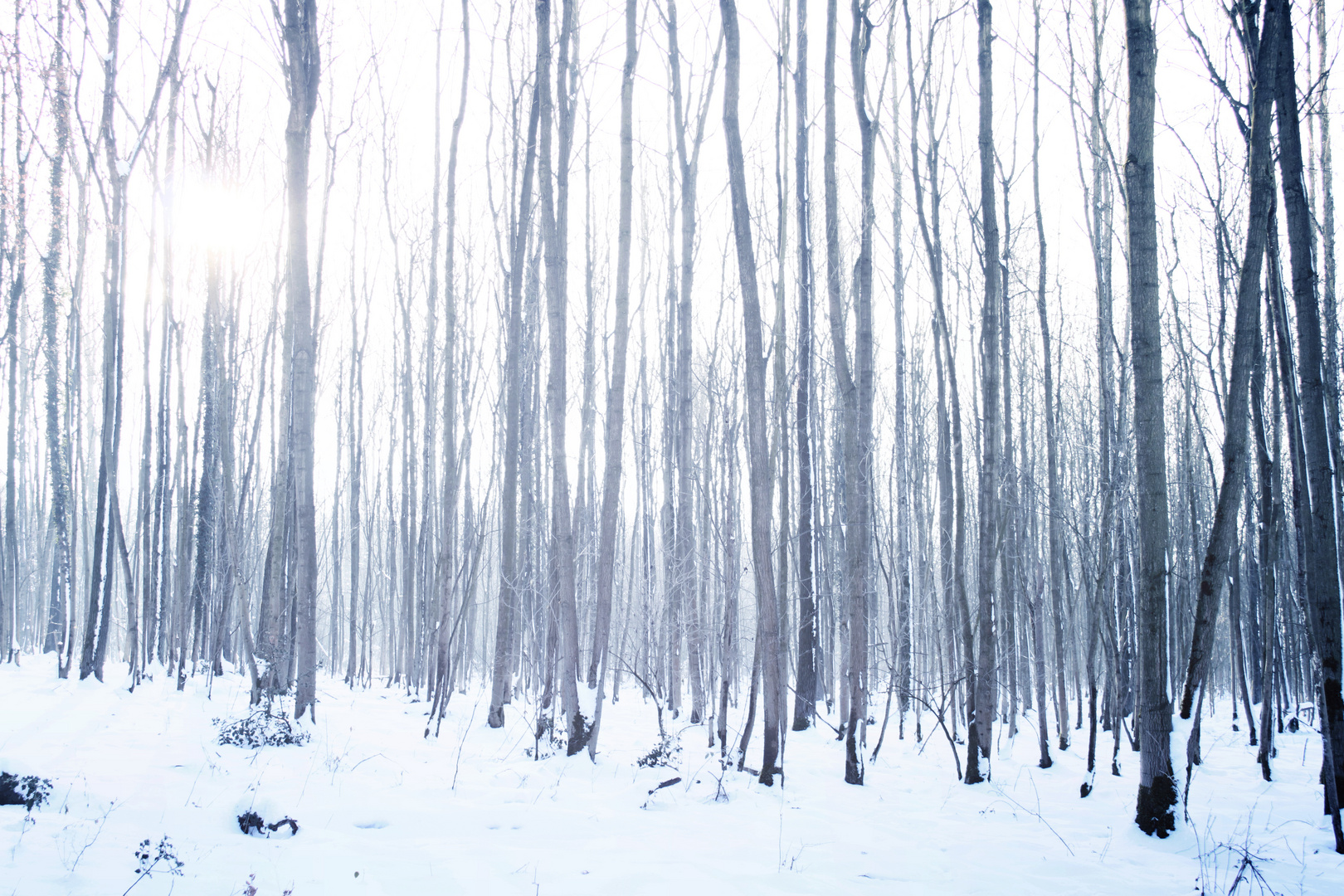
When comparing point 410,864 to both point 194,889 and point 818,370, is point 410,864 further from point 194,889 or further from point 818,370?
point 818,370

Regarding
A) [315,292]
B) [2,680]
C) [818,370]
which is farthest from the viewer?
[818,370]

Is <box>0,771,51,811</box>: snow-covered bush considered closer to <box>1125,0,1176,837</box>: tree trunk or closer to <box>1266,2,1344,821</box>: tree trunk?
<box>1125,0,1176,837</box>: tree trunk

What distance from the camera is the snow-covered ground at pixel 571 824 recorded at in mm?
2766

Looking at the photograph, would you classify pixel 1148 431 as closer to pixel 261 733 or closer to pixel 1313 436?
pixel 1313 436

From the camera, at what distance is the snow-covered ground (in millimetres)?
2766

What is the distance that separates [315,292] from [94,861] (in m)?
7.12

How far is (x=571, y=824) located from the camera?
363 centimetres

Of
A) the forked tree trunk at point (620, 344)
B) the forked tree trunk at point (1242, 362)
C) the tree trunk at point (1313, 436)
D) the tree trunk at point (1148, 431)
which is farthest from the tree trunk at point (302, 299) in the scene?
the tree trunk at point (1313, 436)

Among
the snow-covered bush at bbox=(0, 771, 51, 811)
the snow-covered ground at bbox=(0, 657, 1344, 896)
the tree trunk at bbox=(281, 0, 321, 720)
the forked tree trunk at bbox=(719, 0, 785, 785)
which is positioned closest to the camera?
the snow-covered ground at bbox=(0, 657, 1344, 896)

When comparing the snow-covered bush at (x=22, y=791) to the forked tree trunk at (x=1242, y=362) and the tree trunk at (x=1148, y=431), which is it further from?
the forked tree trunk at (x=1242, y=362)

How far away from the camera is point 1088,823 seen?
162 inches

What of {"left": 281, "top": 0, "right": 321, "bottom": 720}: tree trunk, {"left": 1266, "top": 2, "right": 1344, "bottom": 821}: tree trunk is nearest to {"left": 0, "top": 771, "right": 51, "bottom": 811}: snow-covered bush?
{"left": 281, "top": 0, "right": 321, "bottom": 720}: tree trunk

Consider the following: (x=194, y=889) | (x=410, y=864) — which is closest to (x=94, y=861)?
(x=194, y=889)

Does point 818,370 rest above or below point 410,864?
above
